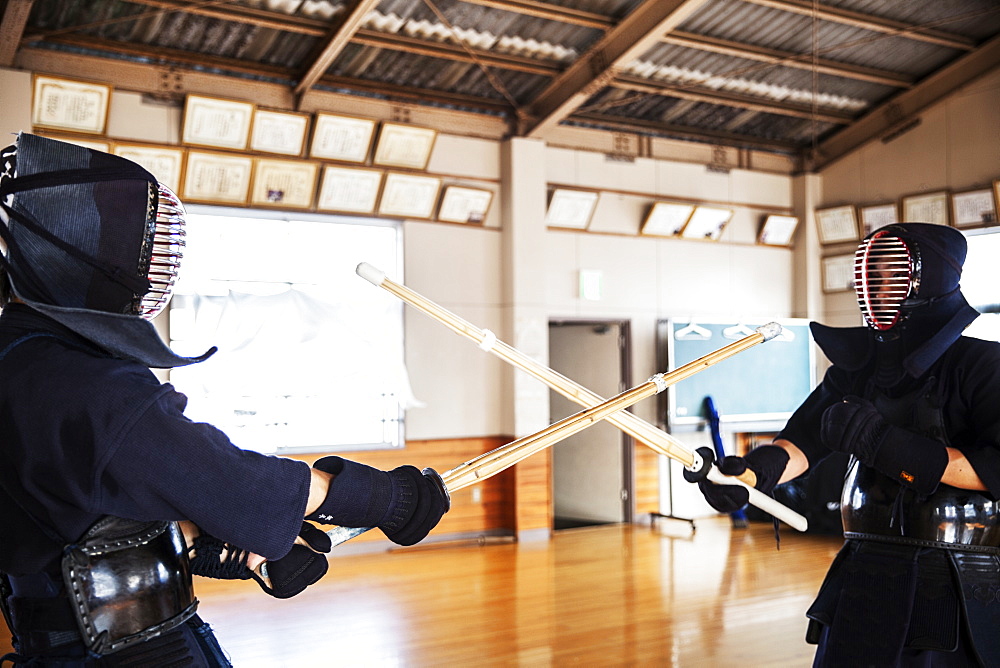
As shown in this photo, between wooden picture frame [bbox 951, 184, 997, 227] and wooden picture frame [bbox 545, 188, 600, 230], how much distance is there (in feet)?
12.3

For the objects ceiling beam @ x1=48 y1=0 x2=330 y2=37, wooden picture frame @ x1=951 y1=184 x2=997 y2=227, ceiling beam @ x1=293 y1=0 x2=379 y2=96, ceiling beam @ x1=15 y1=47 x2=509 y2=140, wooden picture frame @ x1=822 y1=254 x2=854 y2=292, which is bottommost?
wooden picture frame @ x1=822 y1=254 x2=854 y2=292

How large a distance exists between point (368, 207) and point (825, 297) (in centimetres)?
575

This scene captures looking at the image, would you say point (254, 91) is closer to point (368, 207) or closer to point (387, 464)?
point (368, 207)

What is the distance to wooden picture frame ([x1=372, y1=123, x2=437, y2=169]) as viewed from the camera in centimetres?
734

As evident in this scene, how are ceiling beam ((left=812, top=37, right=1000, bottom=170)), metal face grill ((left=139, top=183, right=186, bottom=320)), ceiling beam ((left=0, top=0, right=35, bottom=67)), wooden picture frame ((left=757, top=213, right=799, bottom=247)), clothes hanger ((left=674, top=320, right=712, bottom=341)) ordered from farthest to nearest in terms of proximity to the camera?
1. wooden picture frame ((left=757, top=213, right=799, bottom=247))
2. clothes hanger ((left=674, top=320, right=712, bottom=341))
3. ceiling beam ((left=812, top=37, right=1000, bottom=170))
4. ceiling beam ((left=0, top=0, right=35, bottom=67))
5. metal face grill ((left=139, top=183, right=186, bottom=320))

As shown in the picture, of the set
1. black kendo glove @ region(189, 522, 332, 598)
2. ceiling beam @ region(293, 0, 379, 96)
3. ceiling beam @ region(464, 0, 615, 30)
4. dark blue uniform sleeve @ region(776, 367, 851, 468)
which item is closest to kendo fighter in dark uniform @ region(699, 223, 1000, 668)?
dark blue uniform sleeve @ region(776, 367, 851, 468)

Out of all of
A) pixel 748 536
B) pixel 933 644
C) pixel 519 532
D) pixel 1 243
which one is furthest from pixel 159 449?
pixel 748 536

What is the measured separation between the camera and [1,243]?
1.36m

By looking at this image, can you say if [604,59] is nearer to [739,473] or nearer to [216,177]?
[216,177]

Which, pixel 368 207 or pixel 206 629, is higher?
pixel 368 207

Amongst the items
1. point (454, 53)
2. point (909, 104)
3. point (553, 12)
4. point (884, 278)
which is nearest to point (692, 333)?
point (909, 104)

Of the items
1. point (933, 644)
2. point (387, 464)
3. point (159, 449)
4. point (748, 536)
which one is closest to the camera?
point (159, 449)

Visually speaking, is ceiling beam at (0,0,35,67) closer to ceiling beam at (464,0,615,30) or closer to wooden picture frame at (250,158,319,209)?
wooden picture frame at (250,158,319,209)

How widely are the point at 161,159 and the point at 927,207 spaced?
767 centimetres
